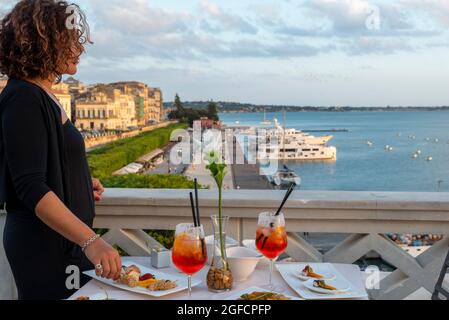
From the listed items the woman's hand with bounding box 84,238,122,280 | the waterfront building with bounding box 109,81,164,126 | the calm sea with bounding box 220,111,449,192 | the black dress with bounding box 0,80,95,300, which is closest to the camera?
the woman's hand with bounding box 84,238,122,280

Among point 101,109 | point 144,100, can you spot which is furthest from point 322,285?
point 144,100

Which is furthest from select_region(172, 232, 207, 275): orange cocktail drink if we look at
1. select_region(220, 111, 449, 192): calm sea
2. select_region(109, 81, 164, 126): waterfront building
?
select_region(109, 81, 164, 126): waterfront building

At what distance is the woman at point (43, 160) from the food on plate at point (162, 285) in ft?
0.66

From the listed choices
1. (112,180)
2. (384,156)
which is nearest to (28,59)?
(112,180)

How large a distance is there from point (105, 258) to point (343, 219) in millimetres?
1267

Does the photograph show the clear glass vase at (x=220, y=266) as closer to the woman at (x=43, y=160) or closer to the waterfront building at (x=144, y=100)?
the woman at (x=43, y=160)

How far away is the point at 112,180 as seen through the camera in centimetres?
646

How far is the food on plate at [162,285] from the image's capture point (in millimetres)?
1752

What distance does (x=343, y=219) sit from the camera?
8.27ft

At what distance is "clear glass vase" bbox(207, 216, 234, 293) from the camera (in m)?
1.74

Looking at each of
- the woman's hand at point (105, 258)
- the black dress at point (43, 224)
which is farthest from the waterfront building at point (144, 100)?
the woman's hand at point (105, 258)

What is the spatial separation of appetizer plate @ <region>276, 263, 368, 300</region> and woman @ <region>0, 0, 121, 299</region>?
0.57 metres

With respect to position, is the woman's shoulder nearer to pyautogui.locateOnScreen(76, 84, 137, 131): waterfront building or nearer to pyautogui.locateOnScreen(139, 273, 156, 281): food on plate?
pyautogui.locateOnScreen(139, 273, 156, 281): food on plate

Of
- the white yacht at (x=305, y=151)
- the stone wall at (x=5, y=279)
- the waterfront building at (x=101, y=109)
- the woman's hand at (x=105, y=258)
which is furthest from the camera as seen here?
the waterfront building at (x=101, y=109)
